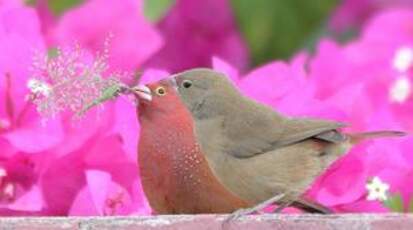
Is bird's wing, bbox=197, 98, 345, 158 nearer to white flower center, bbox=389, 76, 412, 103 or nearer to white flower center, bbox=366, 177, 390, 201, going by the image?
white flower center, bbox=366, 177, 390, 201

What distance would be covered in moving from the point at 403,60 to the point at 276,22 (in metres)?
0.60

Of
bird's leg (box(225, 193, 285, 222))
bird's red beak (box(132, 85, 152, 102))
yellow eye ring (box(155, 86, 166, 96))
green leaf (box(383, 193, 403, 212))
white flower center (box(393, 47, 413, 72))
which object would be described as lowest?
bird's leg (box(225, 193, 285, 222))

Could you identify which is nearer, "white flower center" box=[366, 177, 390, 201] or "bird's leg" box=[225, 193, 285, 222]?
"bird's leg" box=[225, 193, 285, 222]

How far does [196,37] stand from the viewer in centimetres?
220

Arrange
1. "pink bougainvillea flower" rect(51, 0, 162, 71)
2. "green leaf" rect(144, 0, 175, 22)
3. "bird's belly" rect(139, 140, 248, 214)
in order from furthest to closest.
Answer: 1. "green leaf" rect(144, 0, 175, 22)
2. "pink bougainvillea flower" rect(51, 0, 162, 71)
3. "bird's belly" rect(139, 140, 248, 214)

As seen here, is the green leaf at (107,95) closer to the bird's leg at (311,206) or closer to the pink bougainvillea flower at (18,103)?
the pink bougainvillea flower at (18,103)

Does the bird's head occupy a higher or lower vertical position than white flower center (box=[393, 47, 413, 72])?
lower

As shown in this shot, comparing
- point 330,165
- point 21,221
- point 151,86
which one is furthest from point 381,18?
point 21,221

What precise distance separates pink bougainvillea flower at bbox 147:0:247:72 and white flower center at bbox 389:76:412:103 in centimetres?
Result: 54

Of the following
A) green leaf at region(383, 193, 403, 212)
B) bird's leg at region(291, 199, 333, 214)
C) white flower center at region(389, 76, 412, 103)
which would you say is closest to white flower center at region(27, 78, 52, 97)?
bird's leg at region(291, 199, 333, 214)

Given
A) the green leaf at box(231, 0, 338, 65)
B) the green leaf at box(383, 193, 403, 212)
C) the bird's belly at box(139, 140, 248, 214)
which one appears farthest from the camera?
the green leaf at box(231, 0, 338, 65)

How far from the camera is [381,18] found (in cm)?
197

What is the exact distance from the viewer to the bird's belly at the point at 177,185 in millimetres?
1165

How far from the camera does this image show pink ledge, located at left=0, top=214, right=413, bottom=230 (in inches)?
39.3
